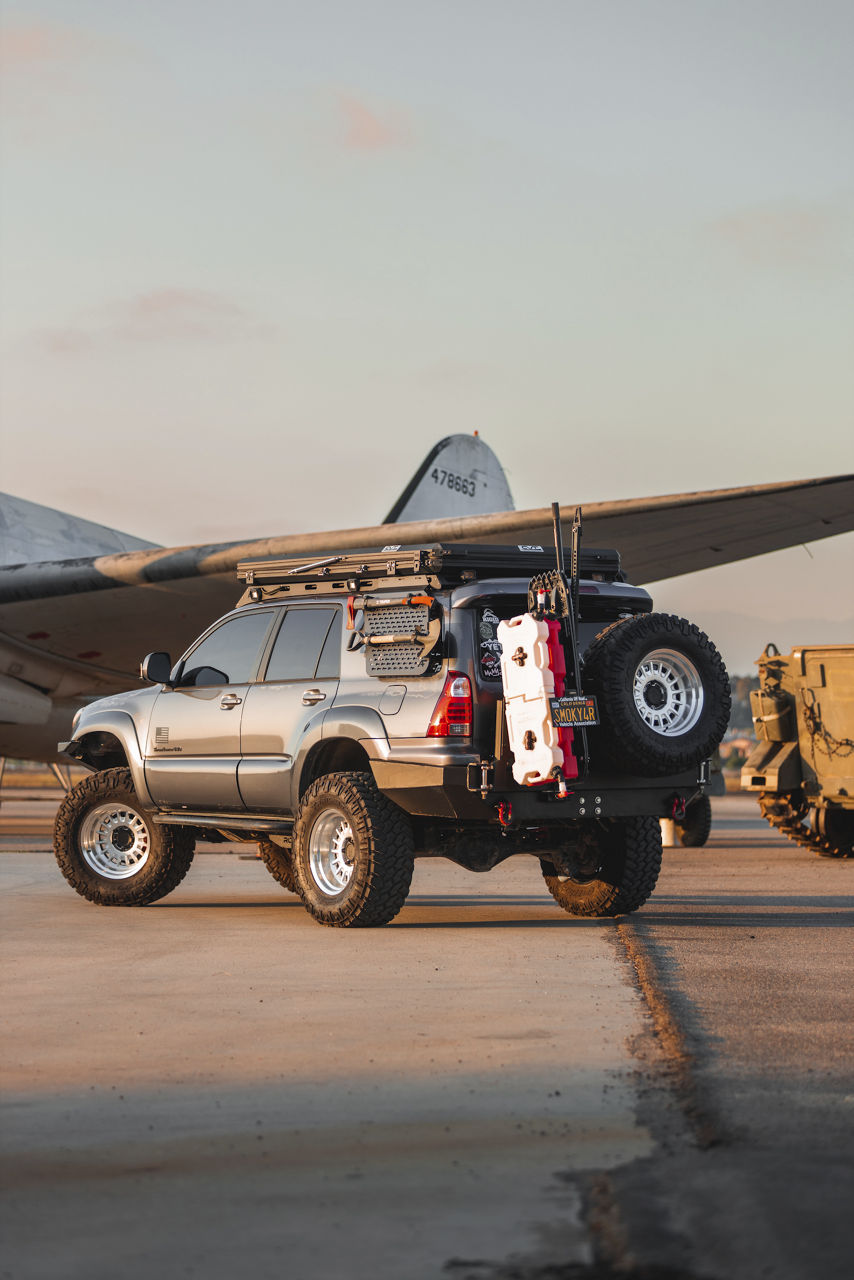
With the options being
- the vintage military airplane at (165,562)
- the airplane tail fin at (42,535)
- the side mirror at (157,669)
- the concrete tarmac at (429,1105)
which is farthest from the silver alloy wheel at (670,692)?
the airplane tail fin at (42,535)

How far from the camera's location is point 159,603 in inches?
765

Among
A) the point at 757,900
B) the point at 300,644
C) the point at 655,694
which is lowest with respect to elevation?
the point at 757,900

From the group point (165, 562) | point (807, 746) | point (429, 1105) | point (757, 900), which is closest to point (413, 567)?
point (757, 900)

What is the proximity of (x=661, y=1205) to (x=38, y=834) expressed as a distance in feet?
57.8

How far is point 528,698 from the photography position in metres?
8.32

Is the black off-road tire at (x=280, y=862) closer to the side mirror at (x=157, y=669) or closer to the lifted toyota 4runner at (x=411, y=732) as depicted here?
the lifted toyota 4runner at (x=411, y=732)

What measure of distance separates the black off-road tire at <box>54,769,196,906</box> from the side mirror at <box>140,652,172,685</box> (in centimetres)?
80

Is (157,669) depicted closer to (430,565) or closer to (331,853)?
(331,853)

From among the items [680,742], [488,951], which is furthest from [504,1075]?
[680,742]

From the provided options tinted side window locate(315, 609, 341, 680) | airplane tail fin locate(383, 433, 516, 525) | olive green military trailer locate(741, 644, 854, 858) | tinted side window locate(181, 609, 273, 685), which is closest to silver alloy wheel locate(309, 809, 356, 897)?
tinted side window locate(315, 609, 341, 680)

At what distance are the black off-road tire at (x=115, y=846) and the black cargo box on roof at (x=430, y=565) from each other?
192 cm

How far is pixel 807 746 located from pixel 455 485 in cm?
1199

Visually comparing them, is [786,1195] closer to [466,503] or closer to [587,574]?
[587,574]

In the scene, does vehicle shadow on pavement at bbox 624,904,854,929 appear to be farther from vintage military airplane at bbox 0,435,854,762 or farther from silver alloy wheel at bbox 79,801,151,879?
vintage military airplane at bbox 0,435,854,762
